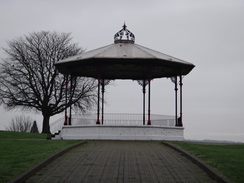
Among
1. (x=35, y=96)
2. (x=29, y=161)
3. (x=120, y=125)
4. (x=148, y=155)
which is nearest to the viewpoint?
(x=29, y=161)

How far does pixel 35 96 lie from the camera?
137 feet

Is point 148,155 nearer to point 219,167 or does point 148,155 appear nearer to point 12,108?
point 219,167

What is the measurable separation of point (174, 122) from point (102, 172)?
651 inches

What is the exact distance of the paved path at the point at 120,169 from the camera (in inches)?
417

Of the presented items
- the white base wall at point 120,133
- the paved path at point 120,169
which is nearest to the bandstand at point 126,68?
the white base wall at point 120,133

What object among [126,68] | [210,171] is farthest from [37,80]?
[210,171]

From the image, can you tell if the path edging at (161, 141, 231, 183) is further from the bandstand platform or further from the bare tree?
the bare tree

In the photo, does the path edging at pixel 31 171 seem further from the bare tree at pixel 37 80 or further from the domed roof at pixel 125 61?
the bare tree at pixel 37 80

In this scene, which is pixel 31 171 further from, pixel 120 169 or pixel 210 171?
pixel 210 171

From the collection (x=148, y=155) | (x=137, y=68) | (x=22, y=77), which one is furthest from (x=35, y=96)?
(x=148, y=155)

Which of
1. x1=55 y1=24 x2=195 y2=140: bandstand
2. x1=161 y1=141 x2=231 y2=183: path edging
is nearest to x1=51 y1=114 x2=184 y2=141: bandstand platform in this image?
x1=55 y1=24 x2=195 y2=140: bandstand

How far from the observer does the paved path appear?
10602mm

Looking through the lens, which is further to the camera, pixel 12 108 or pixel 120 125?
pixel 12 108

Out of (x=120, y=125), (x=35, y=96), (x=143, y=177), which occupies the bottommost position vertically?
(x=143, y=177)
